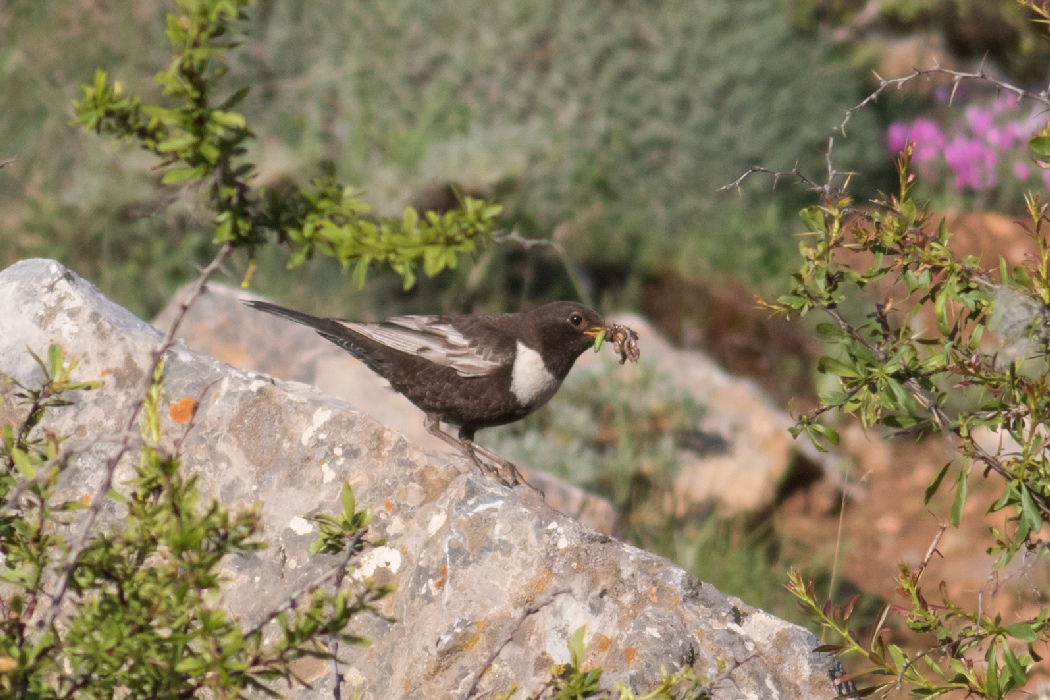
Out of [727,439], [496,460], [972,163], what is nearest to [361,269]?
[496,460]

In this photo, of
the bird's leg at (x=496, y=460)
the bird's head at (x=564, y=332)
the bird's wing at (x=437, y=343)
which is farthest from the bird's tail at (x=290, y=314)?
the bird's head at (x=564, y=332)

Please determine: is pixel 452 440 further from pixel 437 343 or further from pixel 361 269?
pixel 361 269

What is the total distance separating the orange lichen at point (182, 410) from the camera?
301 cm

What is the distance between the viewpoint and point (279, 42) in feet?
28.9

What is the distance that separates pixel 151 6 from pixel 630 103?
151 inches

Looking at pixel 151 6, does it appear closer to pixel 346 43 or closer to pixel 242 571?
pixel 346 43

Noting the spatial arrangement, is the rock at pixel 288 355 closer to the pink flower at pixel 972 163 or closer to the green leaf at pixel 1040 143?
the green leaf at pixel 1040 143

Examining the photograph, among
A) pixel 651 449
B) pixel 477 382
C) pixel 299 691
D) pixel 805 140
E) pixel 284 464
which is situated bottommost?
pixel 651 449

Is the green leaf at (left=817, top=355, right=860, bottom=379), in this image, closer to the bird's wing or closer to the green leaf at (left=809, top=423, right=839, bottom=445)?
the green leaf at (left=809, top=423, right=839, bottom=445)

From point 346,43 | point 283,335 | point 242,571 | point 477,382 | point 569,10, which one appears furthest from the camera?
point 346,43

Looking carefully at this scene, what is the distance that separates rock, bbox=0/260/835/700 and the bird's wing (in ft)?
3.75

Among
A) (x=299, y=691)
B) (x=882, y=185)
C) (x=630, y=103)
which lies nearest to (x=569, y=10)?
(x=630, y=103)

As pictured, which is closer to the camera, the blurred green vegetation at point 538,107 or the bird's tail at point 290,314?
the bird's tail at point 290,314

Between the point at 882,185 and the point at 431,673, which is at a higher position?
the point at 431,673
